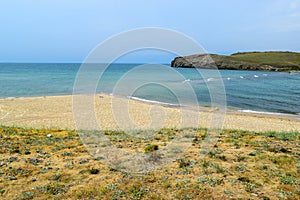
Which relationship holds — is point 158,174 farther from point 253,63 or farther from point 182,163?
point 253,63

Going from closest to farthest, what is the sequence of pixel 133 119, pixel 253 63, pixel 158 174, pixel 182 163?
pixel 158 174 < pixel 182 163 < pixel 133 119 < pixel 253 63

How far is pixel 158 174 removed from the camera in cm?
695

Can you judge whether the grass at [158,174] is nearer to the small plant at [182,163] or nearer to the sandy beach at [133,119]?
the small plant at [182,163]

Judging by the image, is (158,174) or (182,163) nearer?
(158,174)

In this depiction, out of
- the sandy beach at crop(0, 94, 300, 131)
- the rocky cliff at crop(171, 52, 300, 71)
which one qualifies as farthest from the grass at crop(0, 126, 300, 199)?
the rocky cliff at crop(171, 52, 300, 71)

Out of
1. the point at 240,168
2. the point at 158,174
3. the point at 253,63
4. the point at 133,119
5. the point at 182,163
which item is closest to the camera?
the point at 158,174

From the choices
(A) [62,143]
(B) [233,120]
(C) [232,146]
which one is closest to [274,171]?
(C) [232,146]

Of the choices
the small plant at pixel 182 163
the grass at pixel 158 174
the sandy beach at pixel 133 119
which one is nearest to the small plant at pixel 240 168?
the grass at pixel 158 174

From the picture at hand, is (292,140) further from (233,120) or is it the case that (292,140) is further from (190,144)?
(233,120)

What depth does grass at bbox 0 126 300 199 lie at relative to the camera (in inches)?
233

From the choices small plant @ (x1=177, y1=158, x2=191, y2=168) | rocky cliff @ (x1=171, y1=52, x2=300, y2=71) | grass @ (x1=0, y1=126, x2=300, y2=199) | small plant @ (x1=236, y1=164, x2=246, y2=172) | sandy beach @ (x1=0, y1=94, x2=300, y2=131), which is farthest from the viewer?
rocky cliff @ (x1=171, y1=52, x2=300, y2=71)

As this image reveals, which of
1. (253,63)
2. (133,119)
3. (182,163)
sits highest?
(253,63)

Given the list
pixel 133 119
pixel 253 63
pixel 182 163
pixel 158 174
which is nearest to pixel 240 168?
pixel 182 163

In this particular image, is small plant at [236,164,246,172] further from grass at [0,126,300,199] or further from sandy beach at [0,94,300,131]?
sandy beach at [0,94,300,131]
